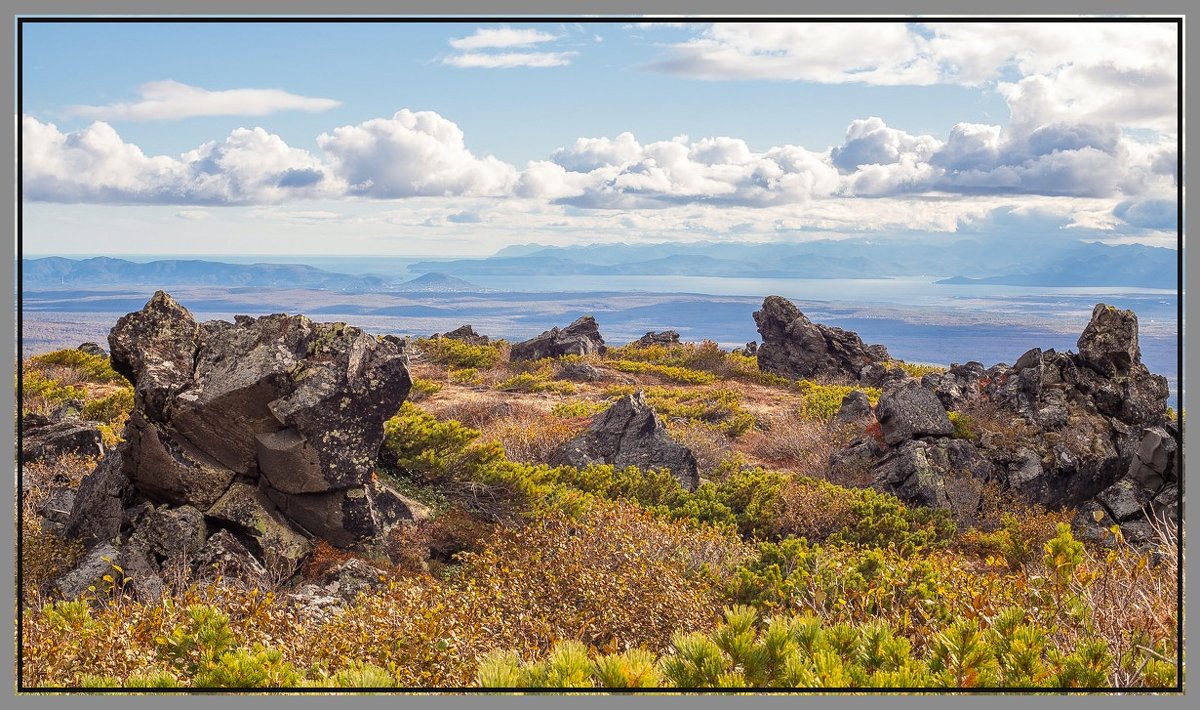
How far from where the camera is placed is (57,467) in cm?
1181

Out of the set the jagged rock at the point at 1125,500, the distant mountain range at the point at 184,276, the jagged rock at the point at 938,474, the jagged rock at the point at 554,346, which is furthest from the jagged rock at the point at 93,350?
the jagged rock at the point at 1125,500

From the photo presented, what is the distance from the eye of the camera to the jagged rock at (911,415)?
14133 millimetres

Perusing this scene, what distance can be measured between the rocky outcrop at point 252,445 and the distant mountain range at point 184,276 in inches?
46.3

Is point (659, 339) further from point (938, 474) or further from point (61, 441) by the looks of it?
point (61, 441)

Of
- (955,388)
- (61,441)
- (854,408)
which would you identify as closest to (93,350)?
(61,441)

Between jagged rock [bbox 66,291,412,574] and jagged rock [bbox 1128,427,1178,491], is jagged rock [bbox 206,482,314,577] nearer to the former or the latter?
jagged rock [bbox 66,291,412,574]

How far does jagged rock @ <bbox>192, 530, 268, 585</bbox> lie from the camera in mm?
8055

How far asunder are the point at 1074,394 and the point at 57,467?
47.9 feet

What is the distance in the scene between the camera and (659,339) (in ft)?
110

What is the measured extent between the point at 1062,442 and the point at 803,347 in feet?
42.9

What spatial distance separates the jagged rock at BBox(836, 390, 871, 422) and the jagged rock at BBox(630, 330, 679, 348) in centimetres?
1493

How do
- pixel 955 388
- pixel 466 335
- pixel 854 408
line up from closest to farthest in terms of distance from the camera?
pixel 955 388 → pixel 854 408 → pixel 466 335

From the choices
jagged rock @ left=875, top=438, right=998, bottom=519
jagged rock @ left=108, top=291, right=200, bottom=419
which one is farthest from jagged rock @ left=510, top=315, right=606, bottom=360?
jagged rock @ left=108, top=291, right=200, bottom=419

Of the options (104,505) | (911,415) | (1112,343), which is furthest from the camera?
(1112,343)
